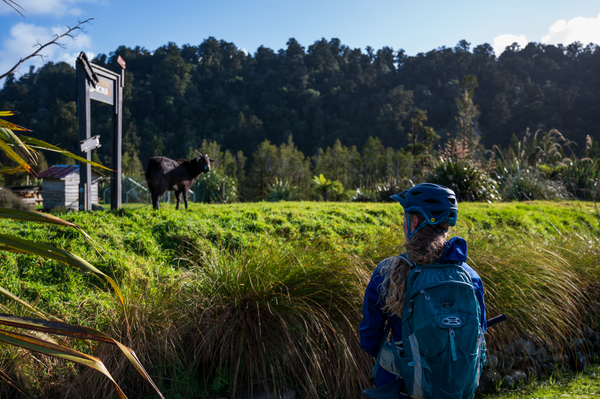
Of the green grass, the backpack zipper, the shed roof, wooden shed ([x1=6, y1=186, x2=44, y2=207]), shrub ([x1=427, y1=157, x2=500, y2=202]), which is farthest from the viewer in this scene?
wooden shed ([x1=6, y1=186, x2=44, y2=207])

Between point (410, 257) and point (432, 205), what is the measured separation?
0.95ft

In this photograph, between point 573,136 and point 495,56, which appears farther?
point 495,56

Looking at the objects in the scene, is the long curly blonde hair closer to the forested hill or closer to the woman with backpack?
the woman with backpack

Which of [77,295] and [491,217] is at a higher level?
[491,217]

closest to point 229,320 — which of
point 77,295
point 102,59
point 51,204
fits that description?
point 77,295

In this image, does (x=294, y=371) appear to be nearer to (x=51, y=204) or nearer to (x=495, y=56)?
(x=51, y=204)

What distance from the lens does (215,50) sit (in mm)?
93000

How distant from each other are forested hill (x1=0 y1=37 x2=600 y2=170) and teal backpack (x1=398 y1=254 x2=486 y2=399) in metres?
53.1

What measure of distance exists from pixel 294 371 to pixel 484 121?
239ft

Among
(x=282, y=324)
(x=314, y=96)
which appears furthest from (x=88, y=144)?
(x=314, y=96)

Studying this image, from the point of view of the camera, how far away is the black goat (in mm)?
7023

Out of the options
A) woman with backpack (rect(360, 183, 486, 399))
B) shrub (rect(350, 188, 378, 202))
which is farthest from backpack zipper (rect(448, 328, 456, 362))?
shrub (rect(350, 188, 378, 202))

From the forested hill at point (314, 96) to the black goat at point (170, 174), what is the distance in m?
46.6

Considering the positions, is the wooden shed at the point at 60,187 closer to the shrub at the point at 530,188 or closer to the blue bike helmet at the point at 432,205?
the blue bike helmet at the point at 432,205
